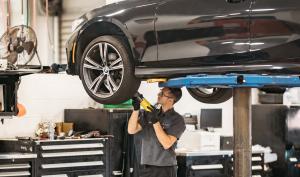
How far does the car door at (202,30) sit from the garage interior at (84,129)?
1.33 meters

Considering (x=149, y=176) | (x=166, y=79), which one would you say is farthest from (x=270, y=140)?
(x=166, y=79)

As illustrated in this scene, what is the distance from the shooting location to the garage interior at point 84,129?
5891mm

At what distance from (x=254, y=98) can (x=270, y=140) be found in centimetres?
103

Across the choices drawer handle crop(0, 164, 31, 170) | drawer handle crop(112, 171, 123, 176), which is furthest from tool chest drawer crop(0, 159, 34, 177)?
drawer handle crop(112, 171, 123, 176)

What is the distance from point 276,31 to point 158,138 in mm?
1894

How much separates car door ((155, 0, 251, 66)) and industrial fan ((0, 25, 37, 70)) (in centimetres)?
193

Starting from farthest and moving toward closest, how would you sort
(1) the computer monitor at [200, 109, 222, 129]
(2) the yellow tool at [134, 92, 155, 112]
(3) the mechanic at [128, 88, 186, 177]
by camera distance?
(1) the computer monitor at [200, 109, 222, 129]
(3) the mechanic at [128, 88, 186, 177]
(2) the yellow tool at [134, 92, 155, 112]

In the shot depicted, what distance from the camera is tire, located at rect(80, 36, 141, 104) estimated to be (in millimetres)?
3828

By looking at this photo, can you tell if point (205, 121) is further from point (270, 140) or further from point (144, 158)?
point (144, 158)

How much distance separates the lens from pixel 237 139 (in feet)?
14.4

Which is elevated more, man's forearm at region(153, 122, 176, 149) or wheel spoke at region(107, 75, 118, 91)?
wheel spoke at region(107, 75, 118, 91)

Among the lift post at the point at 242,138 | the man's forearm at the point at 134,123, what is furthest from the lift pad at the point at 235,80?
the man's forearm at the point at 134,123

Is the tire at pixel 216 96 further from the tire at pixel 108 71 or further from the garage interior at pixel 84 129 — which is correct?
the tire at pixel 108 71

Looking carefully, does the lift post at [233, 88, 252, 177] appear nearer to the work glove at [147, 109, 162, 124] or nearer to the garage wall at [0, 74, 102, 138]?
the work glove at [147, 109, 162, 124]
